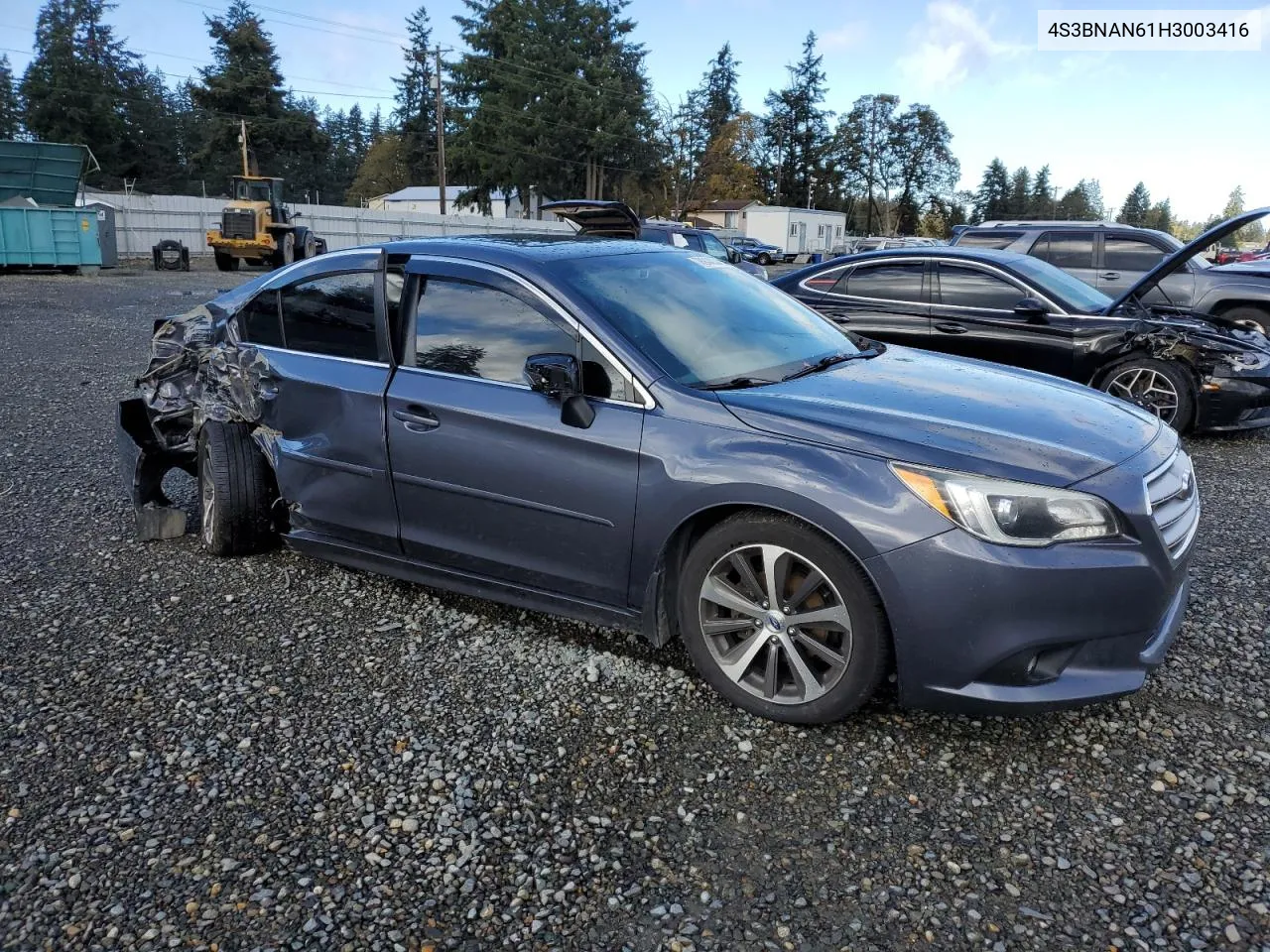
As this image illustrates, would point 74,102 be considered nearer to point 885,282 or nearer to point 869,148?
point 869,148

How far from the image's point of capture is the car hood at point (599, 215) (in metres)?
6.66

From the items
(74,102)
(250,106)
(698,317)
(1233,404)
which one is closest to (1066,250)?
(1233,404)

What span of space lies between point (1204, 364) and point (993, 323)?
151 cm

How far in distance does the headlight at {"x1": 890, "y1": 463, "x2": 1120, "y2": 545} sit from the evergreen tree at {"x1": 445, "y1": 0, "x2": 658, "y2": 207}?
193 ft

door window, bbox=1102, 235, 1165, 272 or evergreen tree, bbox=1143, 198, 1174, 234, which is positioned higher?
evergreen tree, bbox=1143, 198, 1174, 234

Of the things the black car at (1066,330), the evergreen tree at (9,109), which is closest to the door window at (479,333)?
the black car at (1066,330)

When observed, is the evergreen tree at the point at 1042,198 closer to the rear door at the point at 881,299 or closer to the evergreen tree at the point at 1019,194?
the evergreen tree at the point at 1019,194

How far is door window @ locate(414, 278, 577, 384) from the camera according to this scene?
11.5ft

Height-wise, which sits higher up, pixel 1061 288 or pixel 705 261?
pixel 705 261

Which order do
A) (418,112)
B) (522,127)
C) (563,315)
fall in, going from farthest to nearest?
(418,112) → (522,127) → (563,315)

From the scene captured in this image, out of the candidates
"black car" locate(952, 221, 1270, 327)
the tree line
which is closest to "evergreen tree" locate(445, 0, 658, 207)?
the tree line

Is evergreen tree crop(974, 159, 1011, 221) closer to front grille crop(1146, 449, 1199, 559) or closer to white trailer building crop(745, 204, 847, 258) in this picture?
A: white trailer building crop(745, 204, 847, 258)

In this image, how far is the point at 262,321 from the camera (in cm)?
445

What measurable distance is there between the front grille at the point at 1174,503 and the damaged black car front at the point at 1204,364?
411 centimetres
